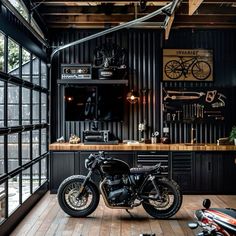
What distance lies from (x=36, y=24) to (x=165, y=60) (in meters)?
2.72

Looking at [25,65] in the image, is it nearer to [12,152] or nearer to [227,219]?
[12,152]

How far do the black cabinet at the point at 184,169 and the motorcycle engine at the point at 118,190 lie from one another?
5.73ft

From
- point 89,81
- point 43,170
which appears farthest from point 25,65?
point 43,170

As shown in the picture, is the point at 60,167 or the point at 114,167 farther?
the point at 60,167

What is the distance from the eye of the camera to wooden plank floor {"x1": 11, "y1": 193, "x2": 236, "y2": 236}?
16.1 ft

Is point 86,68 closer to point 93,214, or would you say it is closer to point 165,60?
point 165,60

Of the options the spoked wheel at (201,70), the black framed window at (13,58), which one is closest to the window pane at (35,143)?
the black framed window at (13,58)

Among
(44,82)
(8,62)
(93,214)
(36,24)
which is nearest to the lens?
(8,62)

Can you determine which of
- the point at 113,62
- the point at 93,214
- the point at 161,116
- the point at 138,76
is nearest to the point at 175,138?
the point at 161,116

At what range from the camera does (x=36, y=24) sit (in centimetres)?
646

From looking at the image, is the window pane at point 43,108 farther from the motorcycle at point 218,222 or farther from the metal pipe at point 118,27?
the motorcycle at point 218,222

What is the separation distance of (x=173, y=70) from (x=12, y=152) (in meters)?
3.89

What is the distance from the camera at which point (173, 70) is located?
25.1 feet

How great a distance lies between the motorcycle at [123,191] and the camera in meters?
5.51
